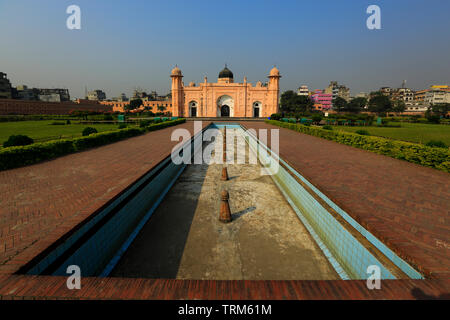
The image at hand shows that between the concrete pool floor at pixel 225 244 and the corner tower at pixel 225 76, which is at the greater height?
the corner tower at pixel 225 76

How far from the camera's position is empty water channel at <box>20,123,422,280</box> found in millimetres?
2865

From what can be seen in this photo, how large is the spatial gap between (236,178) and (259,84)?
39.6 meters

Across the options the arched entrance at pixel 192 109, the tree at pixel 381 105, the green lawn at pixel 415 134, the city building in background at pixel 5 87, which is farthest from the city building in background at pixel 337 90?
the city building in background at pixel 5 87

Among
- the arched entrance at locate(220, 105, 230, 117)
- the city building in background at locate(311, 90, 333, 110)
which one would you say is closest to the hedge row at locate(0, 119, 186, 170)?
the arched entrance at locate(220, 105, 230, 117)

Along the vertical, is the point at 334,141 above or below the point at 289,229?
above

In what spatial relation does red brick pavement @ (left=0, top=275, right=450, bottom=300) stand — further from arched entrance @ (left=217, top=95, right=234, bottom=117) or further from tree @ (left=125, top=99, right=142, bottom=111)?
tree @ (left=125, top=99, right=142, bottom=111)

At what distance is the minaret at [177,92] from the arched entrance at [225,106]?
7.33 metres

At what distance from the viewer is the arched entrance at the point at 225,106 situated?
43812 mm

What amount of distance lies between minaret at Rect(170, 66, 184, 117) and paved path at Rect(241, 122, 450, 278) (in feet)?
125

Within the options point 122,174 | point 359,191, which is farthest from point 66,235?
point 359,191

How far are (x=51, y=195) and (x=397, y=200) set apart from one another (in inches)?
255

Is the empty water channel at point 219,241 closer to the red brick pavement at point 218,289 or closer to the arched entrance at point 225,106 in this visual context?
the red brick pavement at point 218,289

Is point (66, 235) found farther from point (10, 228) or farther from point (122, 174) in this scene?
point (122, 174)

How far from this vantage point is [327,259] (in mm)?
3521
